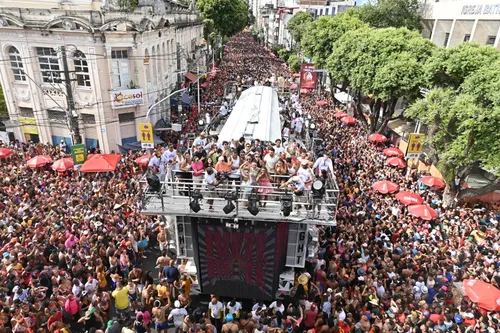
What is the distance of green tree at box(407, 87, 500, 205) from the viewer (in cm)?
1688

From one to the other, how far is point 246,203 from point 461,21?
29.6m

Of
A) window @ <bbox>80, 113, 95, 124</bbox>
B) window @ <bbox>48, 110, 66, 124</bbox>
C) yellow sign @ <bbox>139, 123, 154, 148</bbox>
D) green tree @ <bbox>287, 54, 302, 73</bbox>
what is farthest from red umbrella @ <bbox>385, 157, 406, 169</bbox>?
green tree @ <bbox>287, 54, 302, 73</bbox>

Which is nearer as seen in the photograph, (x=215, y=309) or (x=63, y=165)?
(x=215, y=309)

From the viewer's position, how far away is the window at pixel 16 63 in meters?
26.5

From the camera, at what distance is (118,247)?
14320mm

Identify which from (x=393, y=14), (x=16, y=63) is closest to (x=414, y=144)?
(x=393, y=14)

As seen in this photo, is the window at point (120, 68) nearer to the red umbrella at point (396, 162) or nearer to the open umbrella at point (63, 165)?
the open umbrella at point (63, 165)

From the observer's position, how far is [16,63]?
88.6ft

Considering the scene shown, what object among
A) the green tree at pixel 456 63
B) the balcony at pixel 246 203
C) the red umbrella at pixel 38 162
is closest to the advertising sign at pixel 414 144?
the green tree at pixel 456 63

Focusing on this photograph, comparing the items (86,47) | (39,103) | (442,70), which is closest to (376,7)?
(442,70)

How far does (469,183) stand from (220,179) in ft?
56.9

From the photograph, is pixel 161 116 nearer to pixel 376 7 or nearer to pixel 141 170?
pixel 141 170

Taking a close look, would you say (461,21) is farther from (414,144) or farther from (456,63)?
(414,144)

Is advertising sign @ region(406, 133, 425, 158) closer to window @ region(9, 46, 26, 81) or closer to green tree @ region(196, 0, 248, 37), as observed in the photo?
window @ region(9, 46, 26, 81)
